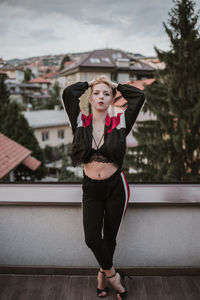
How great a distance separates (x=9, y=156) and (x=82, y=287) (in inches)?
263

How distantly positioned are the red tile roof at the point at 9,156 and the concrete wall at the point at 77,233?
16.6 feet

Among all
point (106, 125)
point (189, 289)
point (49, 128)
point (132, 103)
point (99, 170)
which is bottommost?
point (49, 128)

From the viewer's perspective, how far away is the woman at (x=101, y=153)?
50.5 inches

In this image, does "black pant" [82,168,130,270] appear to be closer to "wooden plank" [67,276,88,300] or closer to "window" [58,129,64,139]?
"wooden plank" [67,276,88,300]

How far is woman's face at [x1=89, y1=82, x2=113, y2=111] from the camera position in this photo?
51.4 inches

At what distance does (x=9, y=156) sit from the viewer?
25.1 feet

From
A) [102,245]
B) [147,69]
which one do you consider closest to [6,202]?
[102,245]

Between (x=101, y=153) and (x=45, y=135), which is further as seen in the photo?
(x=45, y=135)

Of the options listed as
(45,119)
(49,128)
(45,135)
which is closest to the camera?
(45,135)

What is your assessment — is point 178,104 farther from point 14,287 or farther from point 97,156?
point 14,287

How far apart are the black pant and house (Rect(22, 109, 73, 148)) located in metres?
19.2

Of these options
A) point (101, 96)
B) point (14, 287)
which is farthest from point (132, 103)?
point (14, 287)

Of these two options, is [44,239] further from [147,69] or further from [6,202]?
[147,69]

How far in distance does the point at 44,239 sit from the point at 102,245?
0.52 metres
